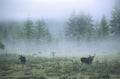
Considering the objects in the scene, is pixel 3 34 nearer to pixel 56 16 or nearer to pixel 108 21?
pixel 56 16

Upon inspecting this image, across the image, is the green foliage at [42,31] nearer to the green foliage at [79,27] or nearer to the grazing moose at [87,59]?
the green foliage at [79,27]

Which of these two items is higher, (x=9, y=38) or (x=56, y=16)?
(x=56, y=16)

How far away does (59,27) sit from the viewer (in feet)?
14.5

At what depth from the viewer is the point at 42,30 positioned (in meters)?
4.48

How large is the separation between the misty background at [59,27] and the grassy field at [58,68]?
0.37ft

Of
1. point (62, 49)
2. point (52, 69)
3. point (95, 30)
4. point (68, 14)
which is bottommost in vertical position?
point (52, 69)

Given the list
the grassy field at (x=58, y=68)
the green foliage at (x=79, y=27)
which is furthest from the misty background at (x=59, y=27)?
the grassy field at (x=58, y=68)

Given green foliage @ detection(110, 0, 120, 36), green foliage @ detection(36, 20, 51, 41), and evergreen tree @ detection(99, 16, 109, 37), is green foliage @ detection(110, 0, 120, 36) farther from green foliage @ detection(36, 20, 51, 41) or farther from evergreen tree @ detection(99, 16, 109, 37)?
green foliage @ detection(36, 20, 51, 41)

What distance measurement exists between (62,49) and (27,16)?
780 mm

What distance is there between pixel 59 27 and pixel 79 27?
32cm

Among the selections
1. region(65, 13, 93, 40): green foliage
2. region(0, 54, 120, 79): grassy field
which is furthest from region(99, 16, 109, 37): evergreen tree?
region(0, 54, 120, 79): grassy field

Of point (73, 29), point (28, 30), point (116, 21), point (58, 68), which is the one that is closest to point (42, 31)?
point (28, 30)

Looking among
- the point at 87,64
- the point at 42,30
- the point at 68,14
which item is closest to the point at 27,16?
the point at 42,30

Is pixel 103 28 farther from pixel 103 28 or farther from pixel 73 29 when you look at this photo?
pixel 73 29
